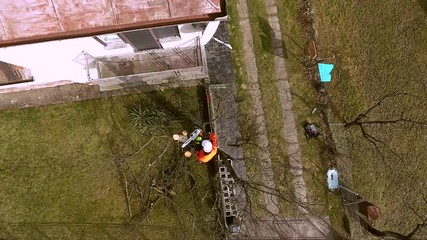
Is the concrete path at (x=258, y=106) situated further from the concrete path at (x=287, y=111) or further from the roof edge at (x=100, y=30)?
the roof edge at (x=100, y=30)

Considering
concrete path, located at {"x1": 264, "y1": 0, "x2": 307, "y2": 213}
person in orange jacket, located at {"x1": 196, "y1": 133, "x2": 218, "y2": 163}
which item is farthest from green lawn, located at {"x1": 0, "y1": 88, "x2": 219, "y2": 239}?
concrete path, located at {"x1": 264, "y1": 0, "x2": 307, "y2": 213}

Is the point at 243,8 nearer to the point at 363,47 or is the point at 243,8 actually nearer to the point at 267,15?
the point at 267,15

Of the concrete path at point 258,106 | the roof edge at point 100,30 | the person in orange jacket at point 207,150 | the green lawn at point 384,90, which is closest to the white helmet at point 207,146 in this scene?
the person in orange jacket at point 207,150

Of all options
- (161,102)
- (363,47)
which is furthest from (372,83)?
(161,102)

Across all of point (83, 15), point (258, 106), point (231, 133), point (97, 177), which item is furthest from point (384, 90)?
point (97, 177)

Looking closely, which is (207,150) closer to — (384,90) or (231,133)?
(231,133)

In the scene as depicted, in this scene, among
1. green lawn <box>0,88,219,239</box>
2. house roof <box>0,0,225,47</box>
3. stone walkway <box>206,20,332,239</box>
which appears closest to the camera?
house roof <box>0,0,225,47</box>

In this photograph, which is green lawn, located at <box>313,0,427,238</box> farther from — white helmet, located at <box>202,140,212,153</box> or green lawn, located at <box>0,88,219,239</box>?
green lawn, located at <box>0,88,219,239</box>
